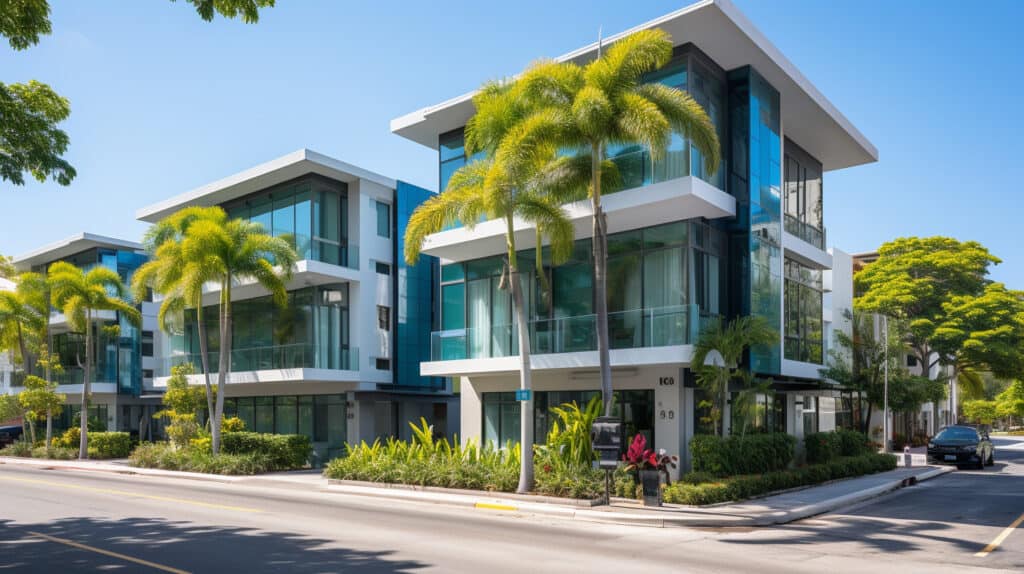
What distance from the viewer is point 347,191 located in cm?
3316

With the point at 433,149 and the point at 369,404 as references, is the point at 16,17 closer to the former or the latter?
the point at 433,149

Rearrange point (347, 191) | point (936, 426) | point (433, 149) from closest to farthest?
point (433, 149), point (347, 191), point (936, 426)

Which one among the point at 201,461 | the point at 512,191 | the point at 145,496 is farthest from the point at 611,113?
the point at 201,461

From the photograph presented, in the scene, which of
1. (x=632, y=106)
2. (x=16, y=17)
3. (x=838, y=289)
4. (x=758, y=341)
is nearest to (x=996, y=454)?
(x=838, y=289)

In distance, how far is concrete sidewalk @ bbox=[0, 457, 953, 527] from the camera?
16.0m

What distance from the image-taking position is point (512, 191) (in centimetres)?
1944

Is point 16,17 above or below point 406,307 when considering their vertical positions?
above

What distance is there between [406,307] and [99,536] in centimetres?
2097

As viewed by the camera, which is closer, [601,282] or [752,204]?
[601,282]

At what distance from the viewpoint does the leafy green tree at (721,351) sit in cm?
2000

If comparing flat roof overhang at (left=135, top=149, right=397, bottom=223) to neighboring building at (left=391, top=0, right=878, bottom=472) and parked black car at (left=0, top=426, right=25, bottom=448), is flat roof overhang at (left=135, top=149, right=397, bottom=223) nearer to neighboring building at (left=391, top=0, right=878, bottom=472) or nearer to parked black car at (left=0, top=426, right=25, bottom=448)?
neighboring building at (left=391, top=0, right=878, bottom=472)

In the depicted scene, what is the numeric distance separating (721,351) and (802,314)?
310 inches

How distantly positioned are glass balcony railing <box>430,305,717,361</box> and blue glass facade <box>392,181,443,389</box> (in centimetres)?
796

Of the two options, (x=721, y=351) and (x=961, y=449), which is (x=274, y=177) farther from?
(x=961, y=449)
